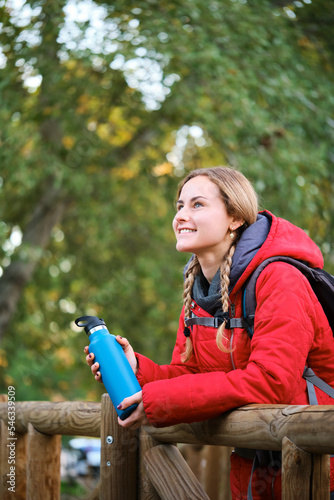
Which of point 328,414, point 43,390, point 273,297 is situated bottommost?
point 43,390

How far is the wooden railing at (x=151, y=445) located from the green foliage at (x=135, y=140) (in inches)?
100

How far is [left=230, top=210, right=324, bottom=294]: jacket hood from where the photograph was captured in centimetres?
206

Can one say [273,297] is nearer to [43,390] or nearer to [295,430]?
[295,430]

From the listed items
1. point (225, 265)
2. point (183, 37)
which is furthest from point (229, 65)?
point (225, 265)

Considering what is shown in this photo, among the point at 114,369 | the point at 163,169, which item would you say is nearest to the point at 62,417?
the point at 114,369

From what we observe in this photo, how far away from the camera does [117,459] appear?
7.51 ft

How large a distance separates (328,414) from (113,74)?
665 cm

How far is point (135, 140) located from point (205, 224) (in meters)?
6.82

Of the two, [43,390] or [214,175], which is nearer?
[214,175]

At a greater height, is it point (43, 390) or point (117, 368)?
point (117, 368)

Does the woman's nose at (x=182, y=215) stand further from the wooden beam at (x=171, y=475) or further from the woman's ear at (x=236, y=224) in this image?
the wooden beam at (x=171, y=475)

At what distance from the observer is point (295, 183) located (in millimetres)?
6254

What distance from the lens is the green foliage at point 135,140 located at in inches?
244

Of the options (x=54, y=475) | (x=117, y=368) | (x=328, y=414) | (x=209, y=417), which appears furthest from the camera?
(x=54, y=475)
